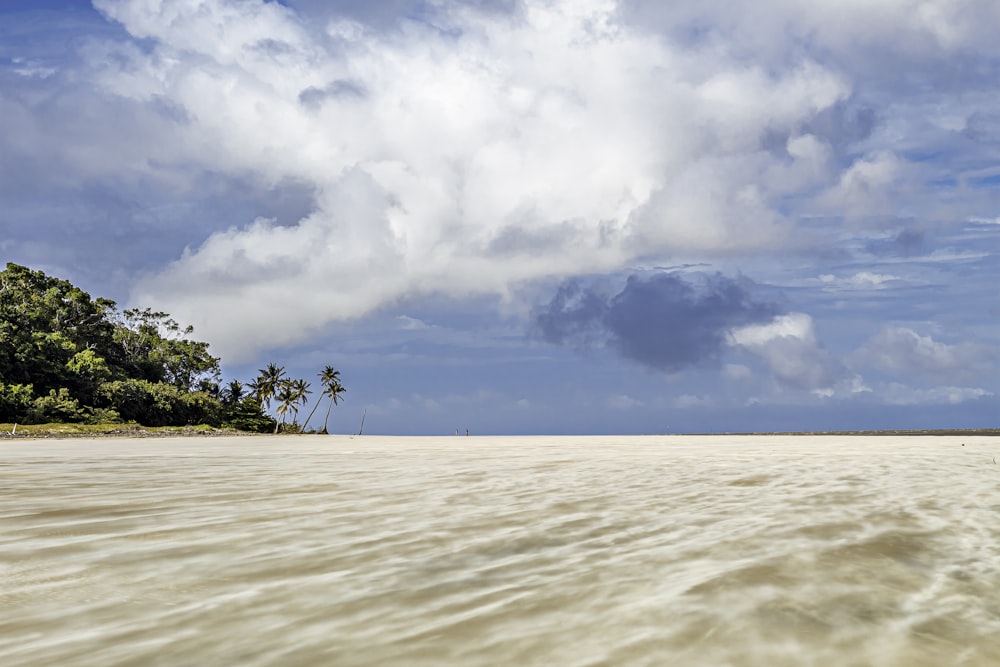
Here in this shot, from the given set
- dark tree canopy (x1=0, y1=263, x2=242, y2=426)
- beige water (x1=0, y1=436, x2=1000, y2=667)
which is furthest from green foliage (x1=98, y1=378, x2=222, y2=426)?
beige water (x1=0, y1=436, x2=1000, y2=667)

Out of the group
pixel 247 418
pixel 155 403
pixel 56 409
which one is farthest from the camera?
pixel 247 418

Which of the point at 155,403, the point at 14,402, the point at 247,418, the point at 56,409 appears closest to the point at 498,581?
the point at 14,402

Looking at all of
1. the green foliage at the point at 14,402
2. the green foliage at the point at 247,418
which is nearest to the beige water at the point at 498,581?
the green foliage at the point at 14,402

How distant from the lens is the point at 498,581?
12.2 feet

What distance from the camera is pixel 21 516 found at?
6.29 m

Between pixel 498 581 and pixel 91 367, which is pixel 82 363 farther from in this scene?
pixel 498 581

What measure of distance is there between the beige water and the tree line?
234ft

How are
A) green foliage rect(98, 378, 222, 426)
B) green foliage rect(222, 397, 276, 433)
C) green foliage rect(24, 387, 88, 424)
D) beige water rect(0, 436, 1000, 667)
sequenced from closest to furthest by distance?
beige water rect(0, 436, 1000, 667) < green foliage rect(24, 387, 88, 424) < green foliage rect(98, 378, 222, 426) < green foliage rect(222, 397, 276, 433)

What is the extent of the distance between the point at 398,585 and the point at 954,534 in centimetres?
442

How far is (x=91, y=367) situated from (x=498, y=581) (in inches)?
3224

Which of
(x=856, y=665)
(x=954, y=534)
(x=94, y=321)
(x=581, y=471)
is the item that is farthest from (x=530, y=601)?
(x=94, y=321)

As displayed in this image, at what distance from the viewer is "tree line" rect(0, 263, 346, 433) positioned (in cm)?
6812

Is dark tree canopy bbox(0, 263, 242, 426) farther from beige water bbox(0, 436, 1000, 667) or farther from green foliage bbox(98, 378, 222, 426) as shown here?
beige water bbox(0, 436, 1000, 667)

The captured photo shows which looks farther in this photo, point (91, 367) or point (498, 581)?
point (91, 367)
